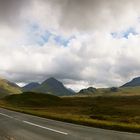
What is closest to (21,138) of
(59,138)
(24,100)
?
(59,138)

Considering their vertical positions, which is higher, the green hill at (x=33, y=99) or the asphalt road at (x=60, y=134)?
the green hill at (x=33, y=99)

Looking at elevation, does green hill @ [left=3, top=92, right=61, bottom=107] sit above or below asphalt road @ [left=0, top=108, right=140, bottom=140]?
above

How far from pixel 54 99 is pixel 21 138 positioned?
373 feet

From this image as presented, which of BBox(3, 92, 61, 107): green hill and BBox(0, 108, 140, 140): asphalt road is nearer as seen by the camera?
BBox(0, 108, 140, 140): asphalt road

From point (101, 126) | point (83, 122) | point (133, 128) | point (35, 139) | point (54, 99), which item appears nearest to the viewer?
point (35, 139)

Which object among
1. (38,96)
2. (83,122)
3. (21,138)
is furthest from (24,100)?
(21,138)

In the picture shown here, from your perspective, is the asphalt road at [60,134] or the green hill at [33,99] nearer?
the asphalt road at [60,134]

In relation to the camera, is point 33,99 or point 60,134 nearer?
point 60,134

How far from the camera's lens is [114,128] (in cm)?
2262

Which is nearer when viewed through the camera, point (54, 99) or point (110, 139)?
point (110, 139)

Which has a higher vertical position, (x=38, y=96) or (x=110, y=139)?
(x=38, y=96)

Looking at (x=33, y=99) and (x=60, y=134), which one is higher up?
(x=33, y=99)

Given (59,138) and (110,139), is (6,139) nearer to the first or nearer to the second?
(59,138)

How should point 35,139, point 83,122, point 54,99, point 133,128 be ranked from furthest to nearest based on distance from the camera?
point 54,99 → point 83,122 → point 133,128 → point 35,139
